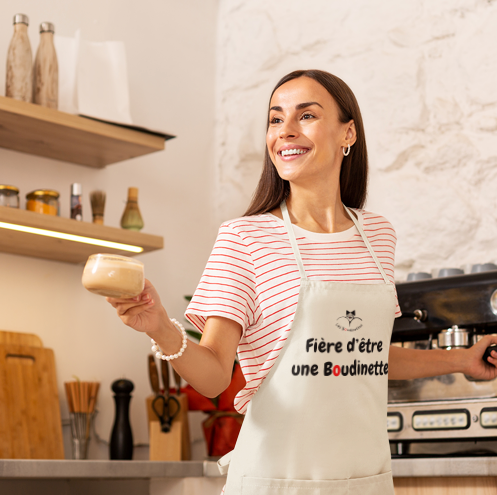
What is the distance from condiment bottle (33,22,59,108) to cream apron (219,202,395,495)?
1.25 m

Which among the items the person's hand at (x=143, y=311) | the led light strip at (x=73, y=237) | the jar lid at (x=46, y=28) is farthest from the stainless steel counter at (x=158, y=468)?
the jar lid at (x=46, y=28)

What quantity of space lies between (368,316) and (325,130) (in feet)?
1.14

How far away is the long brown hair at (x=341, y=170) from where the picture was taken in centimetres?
130

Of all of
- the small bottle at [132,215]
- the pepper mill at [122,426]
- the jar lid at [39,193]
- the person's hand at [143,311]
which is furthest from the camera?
the small bottle at [132,215]

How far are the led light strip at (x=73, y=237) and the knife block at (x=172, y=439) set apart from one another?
496mm

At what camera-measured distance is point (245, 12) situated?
2.90 m

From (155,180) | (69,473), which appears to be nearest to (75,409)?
(69,473)

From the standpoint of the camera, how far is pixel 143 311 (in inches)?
36.1

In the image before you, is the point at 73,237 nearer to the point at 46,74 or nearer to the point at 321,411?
the point at 46,74

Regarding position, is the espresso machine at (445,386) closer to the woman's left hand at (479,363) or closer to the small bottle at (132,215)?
the woman's left hand at (479,363)

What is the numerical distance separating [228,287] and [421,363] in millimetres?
485

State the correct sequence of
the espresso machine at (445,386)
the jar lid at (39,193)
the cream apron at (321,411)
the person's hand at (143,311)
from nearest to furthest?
1. the person's hand at (143,311)
2. the cream apron at (321,411)
3. the espresso machine at (445,386)
4. the jar lid at (39,193)

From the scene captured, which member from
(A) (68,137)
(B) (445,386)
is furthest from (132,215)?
(B) (445,386)

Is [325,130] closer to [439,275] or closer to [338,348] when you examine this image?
[338,348]
